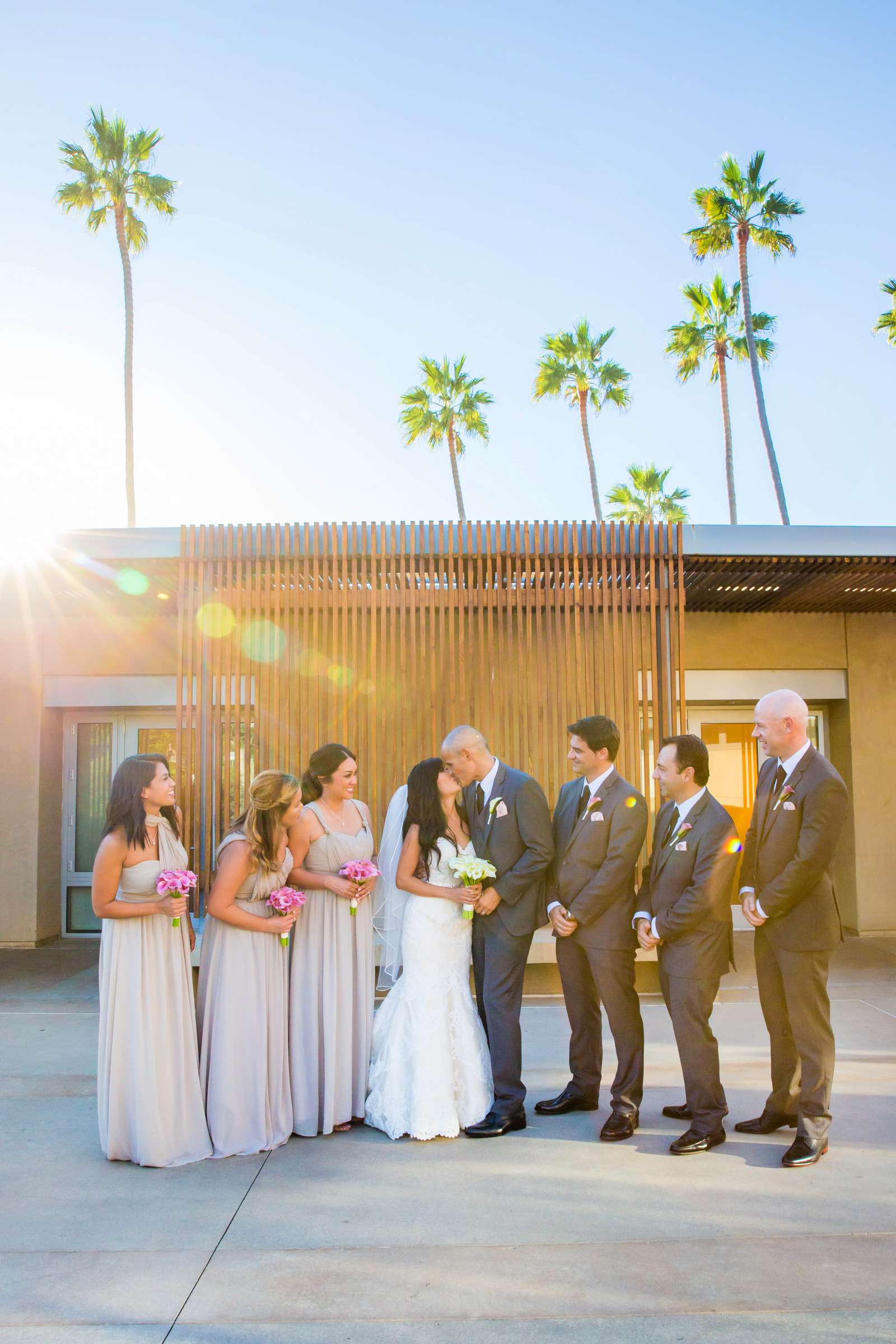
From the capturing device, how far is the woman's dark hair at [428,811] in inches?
185

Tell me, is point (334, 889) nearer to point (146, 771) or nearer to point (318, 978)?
point (318, 978)

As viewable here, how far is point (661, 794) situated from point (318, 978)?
144 inches

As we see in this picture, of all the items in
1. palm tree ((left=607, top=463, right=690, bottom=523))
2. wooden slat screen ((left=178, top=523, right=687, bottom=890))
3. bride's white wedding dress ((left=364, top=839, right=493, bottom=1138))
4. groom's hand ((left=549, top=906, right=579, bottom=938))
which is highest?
palm tree ((left=607, top=463, right=690, bottom=523))

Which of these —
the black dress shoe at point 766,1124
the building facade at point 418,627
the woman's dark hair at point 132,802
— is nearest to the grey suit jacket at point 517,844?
the black dress shoe at point 766,1124

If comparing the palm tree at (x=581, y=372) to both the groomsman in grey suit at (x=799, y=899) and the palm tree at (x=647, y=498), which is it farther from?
the groomsman in grey suit at (x=799, y=899)

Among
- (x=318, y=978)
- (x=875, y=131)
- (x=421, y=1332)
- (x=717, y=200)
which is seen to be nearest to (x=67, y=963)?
→ (x=318, y=978)

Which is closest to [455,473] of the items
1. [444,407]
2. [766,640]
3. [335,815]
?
[444,407]

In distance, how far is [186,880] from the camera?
4.23m

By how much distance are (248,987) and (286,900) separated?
430mm

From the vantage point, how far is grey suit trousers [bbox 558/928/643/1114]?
4543 millimetres

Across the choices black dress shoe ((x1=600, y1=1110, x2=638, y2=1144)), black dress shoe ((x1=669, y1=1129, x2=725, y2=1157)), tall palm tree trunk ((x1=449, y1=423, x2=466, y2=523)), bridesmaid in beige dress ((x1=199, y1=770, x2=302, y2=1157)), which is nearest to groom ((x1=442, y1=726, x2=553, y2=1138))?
black dress shoe ((x1=600, y1=1110, x2=638, y2=1144))

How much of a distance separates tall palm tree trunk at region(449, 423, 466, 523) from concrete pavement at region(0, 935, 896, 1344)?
2380 centimetres

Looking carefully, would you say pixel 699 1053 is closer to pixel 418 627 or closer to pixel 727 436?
pixel 418 627

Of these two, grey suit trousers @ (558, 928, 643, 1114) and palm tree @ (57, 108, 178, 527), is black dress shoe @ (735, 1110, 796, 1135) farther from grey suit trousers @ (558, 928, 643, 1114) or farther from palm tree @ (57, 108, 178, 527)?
palm tree @ (57, 108, 178, 527)
